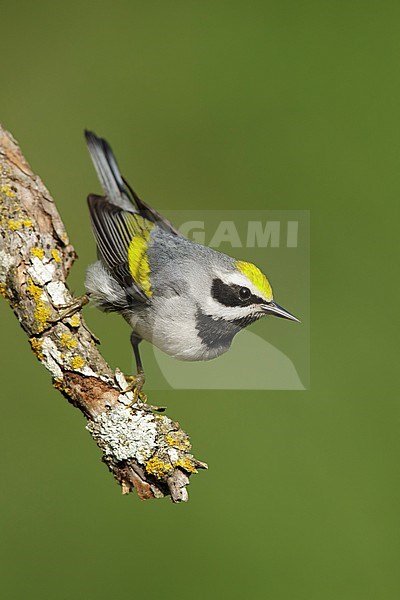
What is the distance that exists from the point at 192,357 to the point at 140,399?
0.16 m

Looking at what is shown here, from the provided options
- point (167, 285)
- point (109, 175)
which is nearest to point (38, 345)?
point (167, 285)

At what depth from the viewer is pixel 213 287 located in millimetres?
1955

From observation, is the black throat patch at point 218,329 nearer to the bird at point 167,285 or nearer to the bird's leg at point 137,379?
the bird at point 167,285

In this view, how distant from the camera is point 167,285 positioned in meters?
2.05

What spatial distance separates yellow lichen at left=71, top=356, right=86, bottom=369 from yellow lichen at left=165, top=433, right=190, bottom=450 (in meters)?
0.26

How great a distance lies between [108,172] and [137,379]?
0.72 metres

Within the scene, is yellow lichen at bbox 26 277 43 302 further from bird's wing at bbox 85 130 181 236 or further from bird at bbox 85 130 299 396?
bird's wing at bbox 85 130 181 236

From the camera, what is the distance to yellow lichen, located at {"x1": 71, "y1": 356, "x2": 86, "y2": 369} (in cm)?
186

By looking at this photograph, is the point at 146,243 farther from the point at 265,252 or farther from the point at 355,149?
the point at 355,149

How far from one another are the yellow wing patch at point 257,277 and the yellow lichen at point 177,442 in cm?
38

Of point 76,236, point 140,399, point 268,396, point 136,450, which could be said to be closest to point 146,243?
point 140,399

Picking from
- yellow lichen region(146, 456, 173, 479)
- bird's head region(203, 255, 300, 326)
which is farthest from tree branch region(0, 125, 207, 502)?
bird's head region(203, 255, 300, 326)

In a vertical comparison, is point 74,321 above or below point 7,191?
below

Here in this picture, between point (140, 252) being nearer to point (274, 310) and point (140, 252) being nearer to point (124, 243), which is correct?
point (124, 243)
